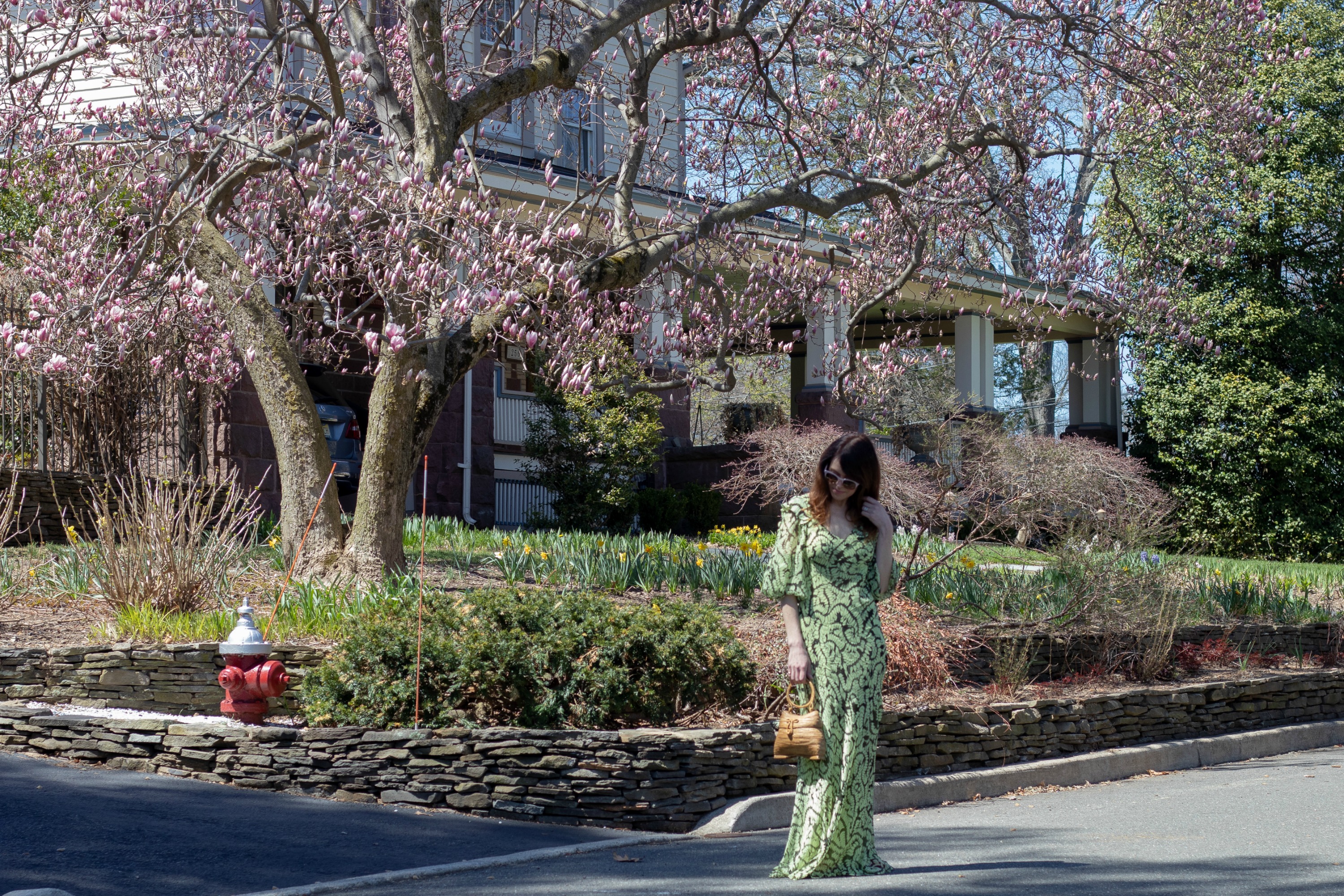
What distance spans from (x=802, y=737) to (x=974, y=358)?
67.0ft

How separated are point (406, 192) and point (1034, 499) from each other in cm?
1072

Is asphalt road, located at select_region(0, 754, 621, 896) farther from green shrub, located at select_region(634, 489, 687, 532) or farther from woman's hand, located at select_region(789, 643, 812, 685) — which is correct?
green shrub, located at select_region(634, 489, 687, 532)

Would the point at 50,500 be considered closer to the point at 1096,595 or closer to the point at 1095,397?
the point at 1096,595

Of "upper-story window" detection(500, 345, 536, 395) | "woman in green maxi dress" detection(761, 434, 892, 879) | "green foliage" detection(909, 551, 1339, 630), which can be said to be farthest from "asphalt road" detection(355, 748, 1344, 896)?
"upper-story window" detection(500, 345, 536, 395)

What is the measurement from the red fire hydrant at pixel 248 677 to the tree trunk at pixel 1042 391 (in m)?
23.2

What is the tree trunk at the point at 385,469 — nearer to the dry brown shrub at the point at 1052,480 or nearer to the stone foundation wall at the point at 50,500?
the stone foundation wall at the point at 50,500

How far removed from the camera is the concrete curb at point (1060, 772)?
7.31 meters

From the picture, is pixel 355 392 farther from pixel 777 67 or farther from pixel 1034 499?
pixel 1034 499

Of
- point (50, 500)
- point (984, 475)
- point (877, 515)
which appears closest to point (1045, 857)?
point (877, 515)

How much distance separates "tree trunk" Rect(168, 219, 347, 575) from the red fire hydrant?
8.62 ft

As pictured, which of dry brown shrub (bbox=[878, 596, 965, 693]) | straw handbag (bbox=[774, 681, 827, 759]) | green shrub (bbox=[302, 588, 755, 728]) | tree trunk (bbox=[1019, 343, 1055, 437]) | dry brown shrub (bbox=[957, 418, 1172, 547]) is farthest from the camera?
tree trunk (bbox=[1019, 343, 1055, 437])

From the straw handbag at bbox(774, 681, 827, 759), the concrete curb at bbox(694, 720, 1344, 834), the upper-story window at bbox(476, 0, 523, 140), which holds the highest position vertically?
the upper-story window at bbox(476, 0, 523, 140)

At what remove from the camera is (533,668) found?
24.6 ft

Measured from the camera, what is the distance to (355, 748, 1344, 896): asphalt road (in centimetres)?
549
